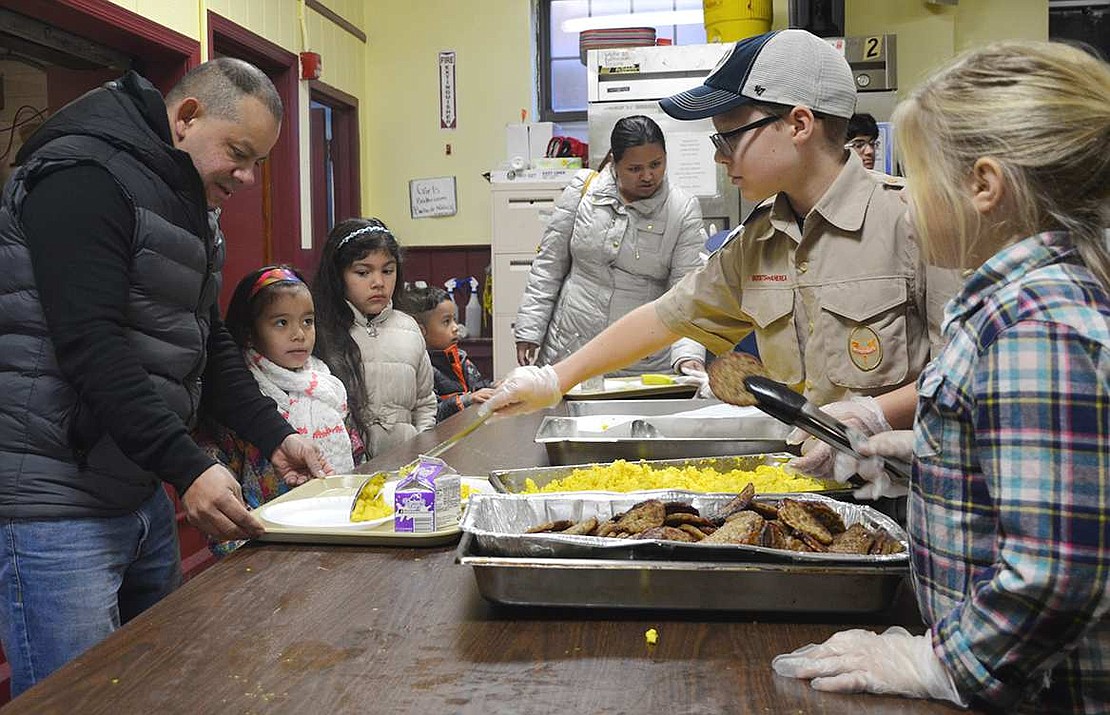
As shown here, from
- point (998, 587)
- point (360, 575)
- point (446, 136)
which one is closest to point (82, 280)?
point (360, 575)

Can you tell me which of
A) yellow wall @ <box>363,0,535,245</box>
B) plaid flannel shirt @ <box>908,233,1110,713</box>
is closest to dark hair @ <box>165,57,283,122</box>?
plaid flannel shirt @ <box>908,233,1110,713</box>

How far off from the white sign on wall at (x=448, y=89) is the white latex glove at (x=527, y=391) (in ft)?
15.8

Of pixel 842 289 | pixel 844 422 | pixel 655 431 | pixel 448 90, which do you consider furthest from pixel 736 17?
pixel 844 422

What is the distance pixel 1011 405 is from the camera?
867 millimetres

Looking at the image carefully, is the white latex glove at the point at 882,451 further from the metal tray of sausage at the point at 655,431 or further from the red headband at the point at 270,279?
the red headband at the point at 270,279

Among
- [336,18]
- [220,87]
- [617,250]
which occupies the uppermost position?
[336,18]

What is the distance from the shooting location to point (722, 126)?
6.10 feet

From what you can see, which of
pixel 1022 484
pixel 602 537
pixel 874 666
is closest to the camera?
pixel 1022 484

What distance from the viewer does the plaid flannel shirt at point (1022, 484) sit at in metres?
0.84

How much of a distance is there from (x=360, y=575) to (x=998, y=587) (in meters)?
0.89

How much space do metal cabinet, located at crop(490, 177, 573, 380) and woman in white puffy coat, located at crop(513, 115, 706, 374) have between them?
1.86m

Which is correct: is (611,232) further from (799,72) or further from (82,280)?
(82,280)

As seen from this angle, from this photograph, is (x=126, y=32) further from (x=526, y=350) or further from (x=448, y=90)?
(x=448, y=90)

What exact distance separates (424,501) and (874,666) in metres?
0.80
